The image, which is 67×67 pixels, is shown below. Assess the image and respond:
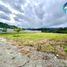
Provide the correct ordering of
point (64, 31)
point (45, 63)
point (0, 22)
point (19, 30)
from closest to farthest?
1. point (45, 63)
2. point (64, 31)
3. point (19, 30)
4. point (0, 22)

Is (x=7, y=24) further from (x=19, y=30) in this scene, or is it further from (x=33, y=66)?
(x=33, y=66)

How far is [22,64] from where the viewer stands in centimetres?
1920

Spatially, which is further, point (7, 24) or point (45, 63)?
point (7, 24)

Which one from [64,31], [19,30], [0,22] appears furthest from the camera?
[0,22]

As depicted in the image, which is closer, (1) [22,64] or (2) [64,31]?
(1) [22,64]

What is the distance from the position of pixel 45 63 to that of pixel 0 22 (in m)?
166

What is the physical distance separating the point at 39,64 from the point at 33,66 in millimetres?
1173

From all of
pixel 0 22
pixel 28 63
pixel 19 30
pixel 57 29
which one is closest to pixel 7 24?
pixel 0 22

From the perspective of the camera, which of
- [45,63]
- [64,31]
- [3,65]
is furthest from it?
[64,31]

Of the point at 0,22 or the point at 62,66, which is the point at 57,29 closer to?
the point at 62,66

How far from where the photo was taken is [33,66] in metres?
18.5

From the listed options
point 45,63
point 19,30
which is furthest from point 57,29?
point 45,63

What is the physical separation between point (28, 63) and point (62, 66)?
14.9 feet

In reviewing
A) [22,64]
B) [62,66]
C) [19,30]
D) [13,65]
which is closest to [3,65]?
[13,65]
